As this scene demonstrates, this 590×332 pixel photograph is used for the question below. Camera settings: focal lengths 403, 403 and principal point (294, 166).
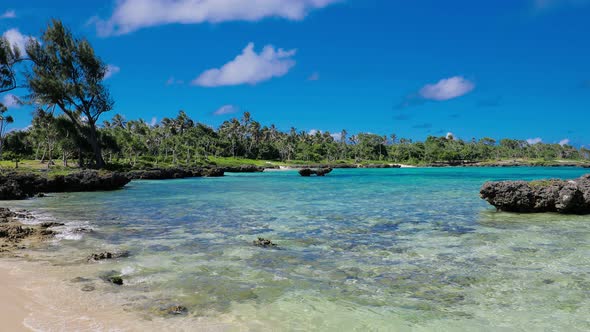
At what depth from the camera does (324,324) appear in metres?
6.09

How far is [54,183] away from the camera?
3341 centimetres

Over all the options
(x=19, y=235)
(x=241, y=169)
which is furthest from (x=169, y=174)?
(x=19, y=235)

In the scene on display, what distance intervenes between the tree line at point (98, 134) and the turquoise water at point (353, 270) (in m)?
36.4

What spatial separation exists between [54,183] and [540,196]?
34.5m

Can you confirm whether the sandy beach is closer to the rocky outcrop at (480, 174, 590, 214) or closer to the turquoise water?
the turquoise water

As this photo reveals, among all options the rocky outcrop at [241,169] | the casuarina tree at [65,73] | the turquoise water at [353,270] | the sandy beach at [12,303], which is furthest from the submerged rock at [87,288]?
the rocky outcrop at [241,169]

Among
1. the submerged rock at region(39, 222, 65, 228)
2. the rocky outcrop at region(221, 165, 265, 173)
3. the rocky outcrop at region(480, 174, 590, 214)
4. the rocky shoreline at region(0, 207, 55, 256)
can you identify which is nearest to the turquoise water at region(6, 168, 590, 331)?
the rocky shoreline at region(0, 207, 55, 256)

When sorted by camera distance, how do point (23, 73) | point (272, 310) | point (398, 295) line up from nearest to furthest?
1. point (272, 310)
2. point (398, 295)
3. point (23, 73)

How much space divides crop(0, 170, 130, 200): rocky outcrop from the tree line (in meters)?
13.6

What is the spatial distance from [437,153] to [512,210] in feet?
615

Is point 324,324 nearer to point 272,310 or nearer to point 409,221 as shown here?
point 272,310

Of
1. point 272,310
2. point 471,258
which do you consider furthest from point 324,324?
point 471,258

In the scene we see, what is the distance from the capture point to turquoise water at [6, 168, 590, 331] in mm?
6410

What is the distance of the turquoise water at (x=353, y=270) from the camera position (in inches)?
252
